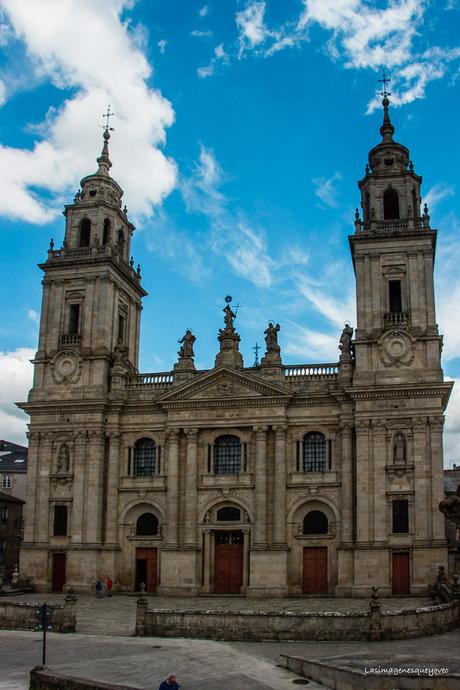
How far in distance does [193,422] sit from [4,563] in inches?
934

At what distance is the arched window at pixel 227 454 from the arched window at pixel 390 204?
17.7 m

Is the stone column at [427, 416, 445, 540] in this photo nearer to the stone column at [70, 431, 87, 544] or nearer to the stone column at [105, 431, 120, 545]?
the stone column at [105, 431, 120, 545]

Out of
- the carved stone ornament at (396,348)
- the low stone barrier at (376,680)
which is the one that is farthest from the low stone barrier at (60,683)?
the carved stone ornament at (396,348)

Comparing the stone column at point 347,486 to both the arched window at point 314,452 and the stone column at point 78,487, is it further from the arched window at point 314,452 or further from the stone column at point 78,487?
the stone column at point 78,487

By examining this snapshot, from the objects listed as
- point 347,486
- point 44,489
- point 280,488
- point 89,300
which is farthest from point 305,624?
point 89,300

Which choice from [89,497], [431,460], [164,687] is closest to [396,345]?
[431,460]

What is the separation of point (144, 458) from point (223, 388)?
7175mm

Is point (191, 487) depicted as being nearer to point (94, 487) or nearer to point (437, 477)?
point (94, 487)

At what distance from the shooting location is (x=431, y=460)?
46.3 metres

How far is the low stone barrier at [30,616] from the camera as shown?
33344 mm

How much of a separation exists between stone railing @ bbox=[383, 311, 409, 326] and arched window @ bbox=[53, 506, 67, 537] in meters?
23.6

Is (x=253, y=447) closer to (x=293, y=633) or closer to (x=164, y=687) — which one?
(x=293, y=633)

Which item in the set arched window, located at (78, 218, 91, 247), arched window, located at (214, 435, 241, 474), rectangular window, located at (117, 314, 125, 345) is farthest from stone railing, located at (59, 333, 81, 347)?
arched window, located at (214, 435, 241, 474)

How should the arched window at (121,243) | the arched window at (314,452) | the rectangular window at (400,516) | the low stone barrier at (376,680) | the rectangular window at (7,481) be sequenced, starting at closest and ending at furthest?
1. the low stone barrier at (376,680)
2. the rectangular window at (400,516)
3. the arched window at (314,452)
4. the arched window at (121,243)
5. the rectangular window at (7,481)
